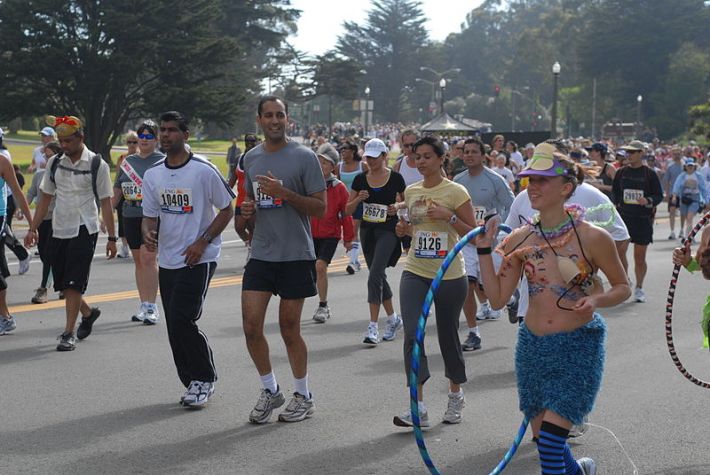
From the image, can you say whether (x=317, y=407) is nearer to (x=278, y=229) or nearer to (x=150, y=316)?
(x=278, y=229)

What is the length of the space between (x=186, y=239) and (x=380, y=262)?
125 inches

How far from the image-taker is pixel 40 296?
40.1ft

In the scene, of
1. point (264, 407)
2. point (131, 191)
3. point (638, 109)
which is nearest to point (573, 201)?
point (264, 407)

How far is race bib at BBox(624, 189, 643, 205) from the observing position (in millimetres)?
13781

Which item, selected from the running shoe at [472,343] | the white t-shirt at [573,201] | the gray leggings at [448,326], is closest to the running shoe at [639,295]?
the running shoe at [472,343]

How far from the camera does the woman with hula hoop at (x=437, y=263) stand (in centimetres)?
719

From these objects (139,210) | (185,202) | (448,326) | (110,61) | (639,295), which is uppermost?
(110,61)

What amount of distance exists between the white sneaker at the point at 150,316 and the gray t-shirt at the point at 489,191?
337cm

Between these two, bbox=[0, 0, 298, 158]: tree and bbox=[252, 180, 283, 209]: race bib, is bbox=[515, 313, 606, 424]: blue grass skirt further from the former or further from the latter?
bbox=[0, 0, 298, 158]: tree

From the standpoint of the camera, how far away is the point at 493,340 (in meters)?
10.6

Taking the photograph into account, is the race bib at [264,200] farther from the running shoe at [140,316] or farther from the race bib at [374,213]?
the running shoe at [140,316]

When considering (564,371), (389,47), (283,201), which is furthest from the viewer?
(389,47)

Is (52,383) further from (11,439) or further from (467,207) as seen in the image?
(467,207)

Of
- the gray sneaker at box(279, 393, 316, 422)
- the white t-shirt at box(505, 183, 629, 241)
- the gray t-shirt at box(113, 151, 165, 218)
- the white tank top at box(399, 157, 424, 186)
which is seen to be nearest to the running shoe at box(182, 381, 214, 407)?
the gray sneaker at box(279, 393, 316, 422)
